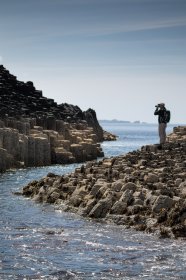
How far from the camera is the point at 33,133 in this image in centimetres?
7419

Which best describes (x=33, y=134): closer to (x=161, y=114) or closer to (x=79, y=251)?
(x=161, y=114)

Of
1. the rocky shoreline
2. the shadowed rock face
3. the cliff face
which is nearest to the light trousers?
the rocky shoreline

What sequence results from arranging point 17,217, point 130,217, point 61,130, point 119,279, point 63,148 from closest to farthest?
point 119,279
point 130,217
point 17,217
point 63,148
point 61,130

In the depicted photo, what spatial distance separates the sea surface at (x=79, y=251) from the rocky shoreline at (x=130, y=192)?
846mm

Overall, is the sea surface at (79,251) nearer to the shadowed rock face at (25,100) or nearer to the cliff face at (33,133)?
the cliff face at (33,133)

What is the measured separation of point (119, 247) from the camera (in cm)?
2312

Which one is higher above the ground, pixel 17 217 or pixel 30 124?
pixel 30 124

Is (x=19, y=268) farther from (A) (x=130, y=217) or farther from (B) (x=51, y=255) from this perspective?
(A) (x=130, y=217)

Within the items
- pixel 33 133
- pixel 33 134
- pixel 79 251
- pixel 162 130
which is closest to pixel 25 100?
pixel 33 133

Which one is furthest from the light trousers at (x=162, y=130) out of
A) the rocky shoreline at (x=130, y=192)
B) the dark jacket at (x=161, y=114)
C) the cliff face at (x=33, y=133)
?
the cliff face at (x=33, y=133)

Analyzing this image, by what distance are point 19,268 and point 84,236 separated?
5.30 metres

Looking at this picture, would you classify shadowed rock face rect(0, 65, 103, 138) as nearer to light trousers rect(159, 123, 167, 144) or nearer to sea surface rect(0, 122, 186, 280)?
light trousers rect(159, 123, 167, 144)

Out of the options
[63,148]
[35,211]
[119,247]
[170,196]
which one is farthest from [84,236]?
[63,148]

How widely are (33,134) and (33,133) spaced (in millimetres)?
1574
